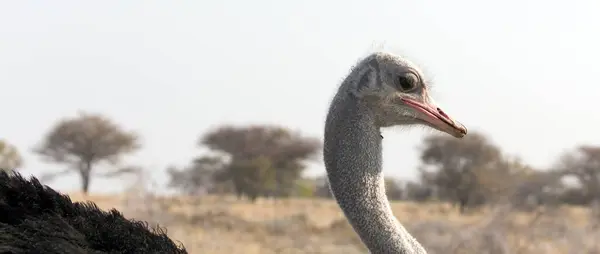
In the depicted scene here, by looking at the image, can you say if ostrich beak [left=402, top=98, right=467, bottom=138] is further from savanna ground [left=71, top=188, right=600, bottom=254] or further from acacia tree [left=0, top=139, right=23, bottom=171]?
acacia tree [left=0, top=139, right=23, bottom=171]

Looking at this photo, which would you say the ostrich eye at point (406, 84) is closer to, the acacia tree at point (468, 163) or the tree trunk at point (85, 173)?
the acacia tree at point (468, 163)

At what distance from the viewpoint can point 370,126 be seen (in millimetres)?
3523

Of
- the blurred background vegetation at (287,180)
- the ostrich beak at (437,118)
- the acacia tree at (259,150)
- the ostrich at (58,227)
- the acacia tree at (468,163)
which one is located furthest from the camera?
the acacia tree at (259,150)

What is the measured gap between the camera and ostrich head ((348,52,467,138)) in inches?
139

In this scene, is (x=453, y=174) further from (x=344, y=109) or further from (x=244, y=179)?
(x=344, y=109)

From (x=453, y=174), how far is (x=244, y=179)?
6.02 metres

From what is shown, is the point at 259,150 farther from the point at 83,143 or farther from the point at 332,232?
the point at 332,232

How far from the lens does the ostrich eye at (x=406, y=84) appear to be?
3.55 meters

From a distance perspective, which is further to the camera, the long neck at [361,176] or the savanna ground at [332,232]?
the savanna ground at [332,232]

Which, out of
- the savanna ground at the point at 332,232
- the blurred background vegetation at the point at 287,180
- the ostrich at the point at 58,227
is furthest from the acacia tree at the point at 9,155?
the ostrich at the point at 58,227

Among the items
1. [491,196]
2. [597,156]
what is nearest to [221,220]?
[491,196]

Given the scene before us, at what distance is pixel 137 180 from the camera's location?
1541 cm

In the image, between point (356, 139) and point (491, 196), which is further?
point (491, 196)

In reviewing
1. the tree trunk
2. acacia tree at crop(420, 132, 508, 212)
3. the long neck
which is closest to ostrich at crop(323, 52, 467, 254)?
the long neck
